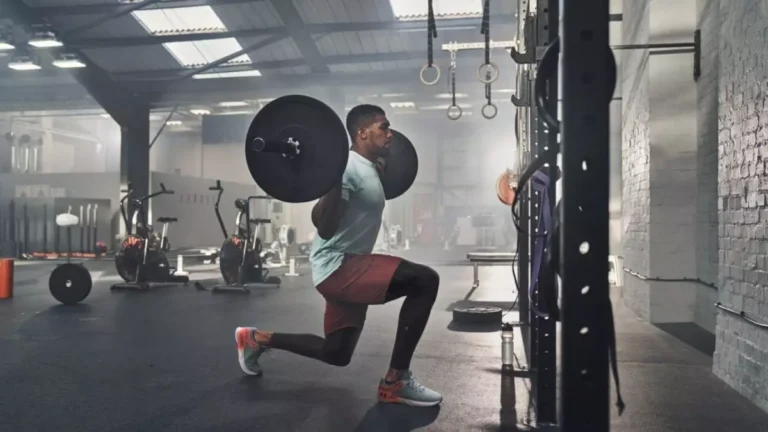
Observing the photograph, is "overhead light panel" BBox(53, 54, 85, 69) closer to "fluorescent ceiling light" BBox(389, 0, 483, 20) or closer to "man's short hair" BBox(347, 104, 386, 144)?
"fluorescent ceiling light" BBox(389, 0, 483, 20)

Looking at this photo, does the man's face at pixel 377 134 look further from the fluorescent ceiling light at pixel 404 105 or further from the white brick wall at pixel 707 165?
the fluorescent ceiling light at pixel 404 105

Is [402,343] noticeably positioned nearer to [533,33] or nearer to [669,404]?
[669,404]

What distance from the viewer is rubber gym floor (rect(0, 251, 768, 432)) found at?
2109 millimetres

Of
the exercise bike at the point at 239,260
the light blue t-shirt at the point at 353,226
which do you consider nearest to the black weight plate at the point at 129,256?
the exercise bike at the point at 239,260

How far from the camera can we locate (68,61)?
835 cm

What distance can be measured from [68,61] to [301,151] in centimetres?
811

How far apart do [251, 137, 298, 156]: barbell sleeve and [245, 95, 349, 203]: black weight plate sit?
1.1 inches

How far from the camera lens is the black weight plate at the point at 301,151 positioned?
1.80 m

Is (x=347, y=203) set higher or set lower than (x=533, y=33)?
lower

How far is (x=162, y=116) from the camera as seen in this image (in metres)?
17.0

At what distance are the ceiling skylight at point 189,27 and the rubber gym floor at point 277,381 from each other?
4.83m

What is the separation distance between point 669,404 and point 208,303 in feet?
13.6

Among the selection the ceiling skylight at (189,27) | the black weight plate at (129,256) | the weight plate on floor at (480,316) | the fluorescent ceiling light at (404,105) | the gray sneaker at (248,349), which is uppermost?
the fluorescent ceiling light at (404,105)

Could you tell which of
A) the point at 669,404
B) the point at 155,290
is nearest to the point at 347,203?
the point at 669,404
